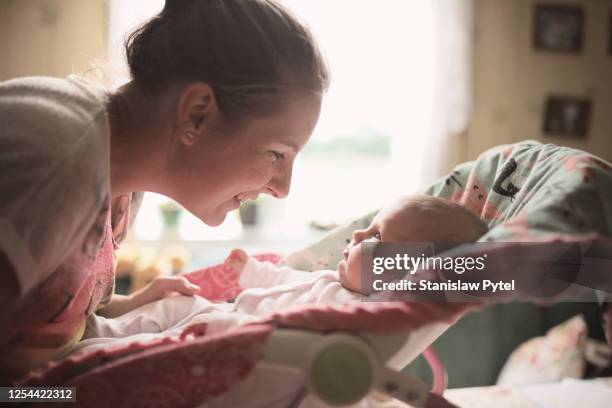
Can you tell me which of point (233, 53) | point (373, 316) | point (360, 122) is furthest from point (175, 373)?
point (360, 122)

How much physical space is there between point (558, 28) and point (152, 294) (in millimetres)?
2421

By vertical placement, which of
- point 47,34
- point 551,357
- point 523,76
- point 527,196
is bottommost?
point 551,357

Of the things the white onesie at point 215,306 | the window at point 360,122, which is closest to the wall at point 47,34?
the window at point 360,122

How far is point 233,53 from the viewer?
2.57 feet

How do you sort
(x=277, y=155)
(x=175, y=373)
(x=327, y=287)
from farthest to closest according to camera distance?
1. (x=327, y=287)
2. (x=277, y=155)
3. (x=175, y=373)

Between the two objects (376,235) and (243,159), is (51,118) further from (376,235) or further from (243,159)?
(376,235)

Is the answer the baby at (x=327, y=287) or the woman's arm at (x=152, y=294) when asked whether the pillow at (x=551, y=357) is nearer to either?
the baby at (x=327, y=287)

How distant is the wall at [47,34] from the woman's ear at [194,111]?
62.5 inches

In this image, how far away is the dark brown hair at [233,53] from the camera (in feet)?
2.58

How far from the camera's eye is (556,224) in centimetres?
65

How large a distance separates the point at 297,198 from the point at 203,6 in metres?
1.76

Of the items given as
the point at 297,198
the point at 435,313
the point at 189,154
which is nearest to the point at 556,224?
the point at 435,313

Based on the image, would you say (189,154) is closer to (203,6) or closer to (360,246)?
(203,6)

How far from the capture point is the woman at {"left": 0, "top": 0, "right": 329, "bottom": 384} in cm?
59
